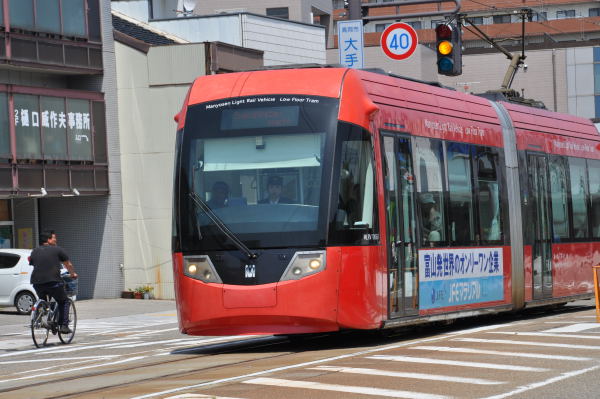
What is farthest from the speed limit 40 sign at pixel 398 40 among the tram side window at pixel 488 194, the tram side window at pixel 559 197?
the tram side window at pixel 488 194

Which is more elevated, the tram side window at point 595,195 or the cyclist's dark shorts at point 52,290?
the tram side window at point 595,195

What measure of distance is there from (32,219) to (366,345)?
2401 centimetres

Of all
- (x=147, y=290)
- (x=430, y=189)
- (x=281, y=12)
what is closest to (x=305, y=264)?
(x=430, y=189)

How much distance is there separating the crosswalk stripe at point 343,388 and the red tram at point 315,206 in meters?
2.86

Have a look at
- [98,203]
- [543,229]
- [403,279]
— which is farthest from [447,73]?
[98,203]

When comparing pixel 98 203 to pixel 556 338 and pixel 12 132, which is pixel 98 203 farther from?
pixel 556 338

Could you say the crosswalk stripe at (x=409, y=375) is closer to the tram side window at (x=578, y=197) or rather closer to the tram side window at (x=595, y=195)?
the tram side window at (x=578, y=197)

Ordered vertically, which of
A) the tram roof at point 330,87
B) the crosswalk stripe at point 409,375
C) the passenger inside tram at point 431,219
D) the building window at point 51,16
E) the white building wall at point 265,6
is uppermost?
the white building wall at point 265,6

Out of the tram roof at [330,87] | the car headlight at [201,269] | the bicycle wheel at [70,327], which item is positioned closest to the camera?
the car headlight at [201,269]

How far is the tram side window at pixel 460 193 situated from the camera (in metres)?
16.8

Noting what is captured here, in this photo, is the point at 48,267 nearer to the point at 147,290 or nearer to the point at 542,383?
the point at 542,383

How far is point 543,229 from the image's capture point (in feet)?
65.5

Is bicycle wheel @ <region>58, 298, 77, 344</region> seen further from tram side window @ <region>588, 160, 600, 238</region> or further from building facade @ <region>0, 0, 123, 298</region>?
building facade @ <region>0, 0, 123, 298</region>

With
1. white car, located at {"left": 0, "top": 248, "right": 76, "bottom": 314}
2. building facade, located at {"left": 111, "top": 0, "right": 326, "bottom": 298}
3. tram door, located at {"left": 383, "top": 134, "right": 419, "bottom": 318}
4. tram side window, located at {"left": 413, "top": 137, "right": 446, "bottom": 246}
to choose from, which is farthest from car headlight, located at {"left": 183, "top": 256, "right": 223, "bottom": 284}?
building facade, located at {"left": 111, "top": 0, "right": 326, "bottom": 298}
